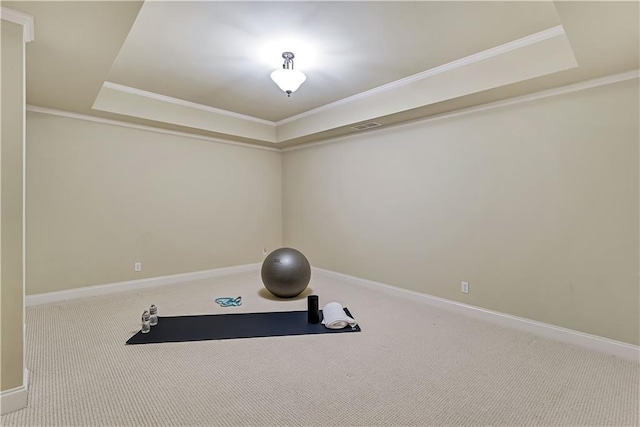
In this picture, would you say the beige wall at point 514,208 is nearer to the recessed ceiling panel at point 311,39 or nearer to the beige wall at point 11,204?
the recessed ceiling panel at point 311,39

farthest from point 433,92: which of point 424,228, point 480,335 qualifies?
point 480,335

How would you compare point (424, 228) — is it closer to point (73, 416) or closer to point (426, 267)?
point (426, 267)

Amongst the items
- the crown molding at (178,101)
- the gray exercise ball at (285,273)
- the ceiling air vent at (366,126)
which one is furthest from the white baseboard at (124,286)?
the ceiling air vent at (366,126)

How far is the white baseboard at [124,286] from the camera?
387 cm

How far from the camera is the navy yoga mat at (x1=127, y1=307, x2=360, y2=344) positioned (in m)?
2.97

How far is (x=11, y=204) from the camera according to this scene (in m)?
1.94

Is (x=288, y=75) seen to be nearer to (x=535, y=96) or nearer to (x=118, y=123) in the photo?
(x=535, y=96)

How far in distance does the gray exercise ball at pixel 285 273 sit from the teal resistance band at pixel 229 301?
406mm

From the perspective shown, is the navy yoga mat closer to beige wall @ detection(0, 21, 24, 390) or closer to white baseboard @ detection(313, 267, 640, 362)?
beige wall @ detection(0, 21, 24, 390)

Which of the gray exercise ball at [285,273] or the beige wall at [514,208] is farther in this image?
the gray exercise ball at [285,273]

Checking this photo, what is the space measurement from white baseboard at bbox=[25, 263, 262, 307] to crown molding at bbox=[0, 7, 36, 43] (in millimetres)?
3118

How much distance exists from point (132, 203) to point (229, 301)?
2.03 m

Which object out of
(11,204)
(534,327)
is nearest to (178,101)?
(11,204)

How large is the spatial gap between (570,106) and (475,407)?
2719 millimetres
